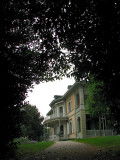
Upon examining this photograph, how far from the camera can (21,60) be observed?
316 inches

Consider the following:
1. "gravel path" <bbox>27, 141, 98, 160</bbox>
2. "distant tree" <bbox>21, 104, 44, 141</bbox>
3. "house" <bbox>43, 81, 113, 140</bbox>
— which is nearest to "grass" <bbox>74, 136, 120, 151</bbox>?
"gravel path" <bbox>27, 141, 98, 160</bbox>

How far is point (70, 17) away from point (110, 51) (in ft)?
5.96

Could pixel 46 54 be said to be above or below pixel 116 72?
above

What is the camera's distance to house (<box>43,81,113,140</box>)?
23.6 m

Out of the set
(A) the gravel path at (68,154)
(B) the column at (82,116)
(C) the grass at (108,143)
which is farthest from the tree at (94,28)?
(B) the column at (82,116)

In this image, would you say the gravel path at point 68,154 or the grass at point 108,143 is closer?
the gravel path at point 68,154

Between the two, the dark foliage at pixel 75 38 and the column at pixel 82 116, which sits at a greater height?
the dark foliage at pixel 75 38

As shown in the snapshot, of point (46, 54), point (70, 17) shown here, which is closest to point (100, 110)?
point (46, 54)

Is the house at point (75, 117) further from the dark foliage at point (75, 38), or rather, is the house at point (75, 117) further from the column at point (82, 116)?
the dark foliage at point (75, 38)

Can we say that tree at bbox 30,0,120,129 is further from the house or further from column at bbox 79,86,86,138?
column at bbox 79,86,86,138

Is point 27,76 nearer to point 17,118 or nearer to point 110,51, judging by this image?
point 17,118

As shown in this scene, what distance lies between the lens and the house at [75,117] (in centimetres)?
2361

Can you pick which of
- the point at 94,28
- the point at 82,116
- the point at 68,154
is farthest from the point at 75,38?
the point at 82,116

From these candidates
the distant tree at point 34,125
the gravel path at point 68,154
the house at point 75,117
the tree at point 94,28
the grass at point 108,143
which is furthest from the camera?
the distant tree at point 34,125
